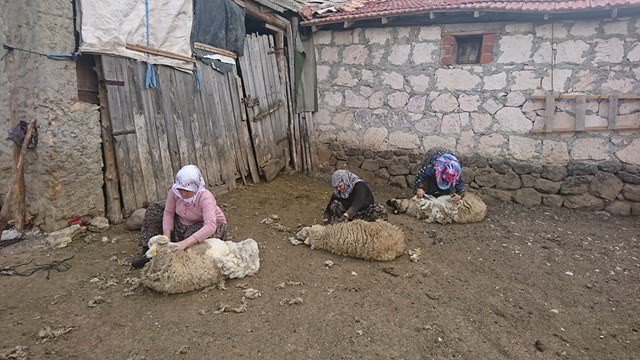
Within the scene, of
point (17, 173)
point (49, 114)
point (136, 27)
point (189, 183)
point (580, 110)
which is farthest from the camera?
Answer: point (580, 110)

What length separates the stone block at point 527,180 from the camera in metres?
6.06

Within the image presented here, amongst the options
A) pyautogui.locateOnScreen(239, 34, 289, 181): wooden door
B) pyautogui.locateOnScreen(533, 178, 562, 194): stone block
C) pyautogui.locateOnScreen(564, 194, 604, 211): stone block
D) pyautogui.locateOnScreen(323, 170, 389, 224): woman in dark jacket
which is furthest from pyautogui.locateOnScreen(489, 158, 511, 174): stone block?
pyautogui.locateOnScreen(239, 34, 289, 181): wooden door

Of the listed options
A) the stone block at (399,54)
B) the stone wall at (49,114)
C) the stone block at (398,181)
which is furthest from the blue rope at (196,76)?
the stone block at (398,181)

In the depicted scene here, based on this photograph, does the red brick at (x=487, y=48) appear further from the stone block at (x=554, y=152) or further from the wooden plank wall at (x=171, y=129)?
the wooden plank wall at (x=171, y=129)

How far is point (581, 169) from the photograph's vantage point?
5.71m

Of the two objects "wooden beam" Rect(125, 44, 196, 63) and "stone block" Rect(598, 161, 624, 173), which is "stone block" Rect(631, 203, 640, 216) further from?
"wooden beam" Rect(125, 44, 196, 63)

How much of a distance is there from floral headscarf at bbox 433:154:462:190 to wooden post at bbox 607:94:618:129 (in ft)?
7.64

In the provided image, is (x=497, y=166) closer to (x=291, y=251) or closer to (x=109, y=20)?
(x=291, y=251)

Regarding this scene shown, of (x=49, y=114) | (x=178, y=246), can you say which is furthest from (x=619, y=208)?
(x=49, y=114)

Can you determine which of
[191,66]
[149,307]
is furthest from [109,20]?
[149,307]

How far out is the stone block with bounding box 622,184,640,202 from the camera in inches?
215

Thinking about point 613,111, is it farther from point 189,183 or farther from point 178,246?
point 178,246

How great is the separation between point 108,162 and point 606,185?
6811 mm

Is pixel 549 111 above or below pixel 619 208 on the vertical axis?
above
